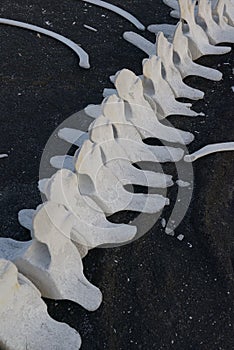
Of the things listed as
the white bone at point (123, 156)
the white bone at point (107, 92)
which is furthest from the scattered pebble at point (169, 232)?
the white bone at point (107, 92)

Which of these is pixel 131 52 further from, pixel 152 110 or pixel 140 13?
pixel 152 110

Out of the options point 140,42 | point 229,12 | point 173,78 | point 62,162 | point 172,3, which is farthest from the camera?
point 172,3

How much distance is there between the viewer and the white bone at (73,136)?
6.23 feet

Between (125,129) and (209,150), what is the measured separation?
302mm

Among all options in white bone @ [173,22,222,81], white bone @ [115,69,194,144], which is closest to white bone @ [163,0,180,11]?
white bone @ [173,22,222,81]

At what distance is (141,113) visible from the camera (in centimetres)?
195

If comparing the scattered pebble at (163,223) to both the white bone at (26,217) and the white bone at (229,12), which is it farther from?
the white bone at (229,12)

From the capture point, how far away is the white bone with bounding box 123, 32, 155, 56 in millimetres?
2484

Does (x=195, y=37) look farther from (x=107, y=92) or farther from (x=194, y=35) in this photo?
(x=107, y=92)

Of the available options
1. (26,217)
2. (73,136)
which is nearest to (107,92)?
(73,136)

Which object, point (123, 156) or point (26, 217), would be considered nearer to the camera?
point (26, 217)

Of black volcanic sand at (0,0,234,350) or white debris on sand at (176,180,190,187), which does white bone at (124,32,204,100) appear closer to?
black volcanic sand at (0,0,234,350)

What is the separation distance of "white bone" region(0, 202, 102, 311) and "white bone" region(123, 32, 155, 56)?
1219 mm

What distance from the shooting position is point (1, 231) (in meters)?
1.64
